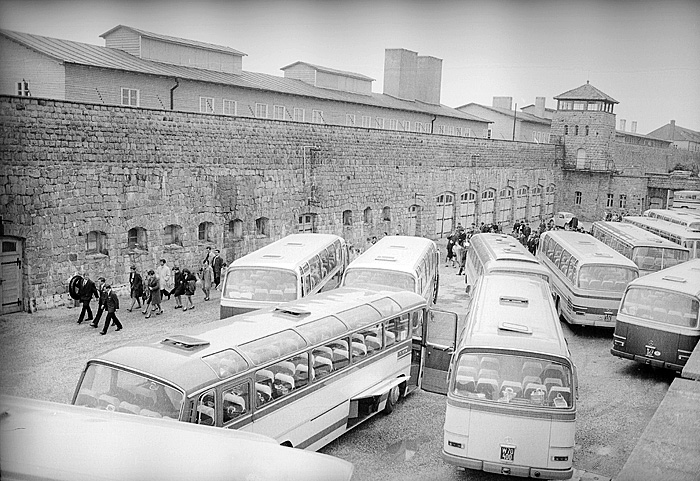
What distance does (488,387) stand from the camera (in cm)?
628

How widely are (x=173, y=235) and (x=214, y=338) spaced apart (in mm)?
8705

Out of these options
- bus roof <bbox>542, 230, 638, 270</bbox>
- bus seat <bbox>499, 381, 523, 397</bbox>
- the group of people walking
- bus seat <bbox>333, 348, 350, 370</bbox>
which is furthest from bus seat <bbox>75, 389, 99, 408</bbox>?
bus roof <bbox>542, 230, 638, 270</bbox>

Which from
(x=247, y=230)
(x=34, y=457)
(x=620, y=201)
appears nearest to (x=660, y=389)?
(x=34, y=457)

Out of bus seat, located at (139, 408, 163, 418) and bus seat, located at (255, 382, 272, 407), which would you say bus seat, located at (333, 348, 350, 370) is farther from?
bus seat, located at (139, 408, 163, 418)

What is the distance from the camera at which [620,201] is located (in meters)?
35.9

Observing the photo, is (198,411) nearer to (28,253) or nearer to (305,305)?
(305,305)

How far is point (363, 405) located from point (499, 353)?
73.3 inches

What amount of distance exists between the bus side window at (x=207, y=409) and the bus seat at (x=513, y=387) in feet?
8.38

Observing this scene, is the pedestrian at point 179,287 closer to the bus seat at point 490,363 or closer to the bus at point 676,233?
the bus seat at point 490,363

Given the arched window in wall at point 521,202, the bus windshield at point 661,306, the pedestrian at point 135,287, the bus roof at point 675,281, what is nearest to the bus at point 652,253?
the bus roof at point 675,281

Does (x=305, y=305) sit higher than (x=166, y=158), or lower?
lower

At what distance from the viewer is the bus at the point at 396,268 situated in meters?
11.1

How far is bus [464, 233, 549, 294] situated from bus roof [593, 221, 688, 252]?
2748mm

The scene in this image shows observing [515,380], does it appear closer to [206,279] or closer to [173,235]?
[206,279]
